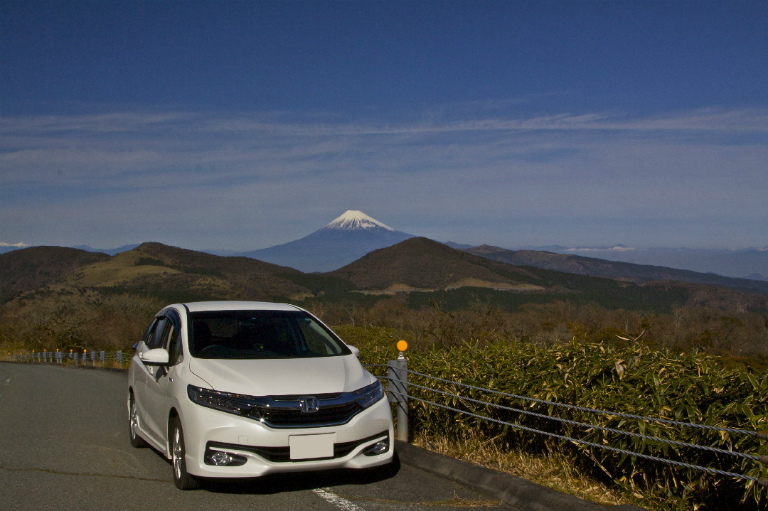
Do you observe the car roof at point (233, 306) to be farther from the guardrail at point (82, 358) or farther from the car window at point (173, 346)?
the guardrail at point (82, 358)

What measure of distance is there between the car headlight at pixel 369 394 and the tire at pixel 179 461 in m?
1.45

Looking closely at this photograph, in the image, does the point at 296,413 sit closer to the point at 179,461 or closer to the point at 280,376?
the point at 280,376

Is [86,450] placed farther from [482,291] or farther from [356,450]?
[482,291]

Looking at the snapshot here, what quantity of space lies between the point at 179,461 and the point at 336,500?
4.51ft

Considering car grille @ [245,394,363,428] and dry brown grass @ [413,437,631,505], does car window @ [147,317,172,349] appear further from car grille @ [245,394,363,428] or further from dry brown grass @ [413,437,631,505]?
dry brown grass @ [413,437,631,505]

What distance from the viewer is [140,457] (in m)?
7.43

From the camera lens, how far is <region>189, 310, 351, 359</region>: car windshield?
6512 mm

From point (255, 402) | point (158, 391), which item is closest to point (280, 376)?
point (255, 402)

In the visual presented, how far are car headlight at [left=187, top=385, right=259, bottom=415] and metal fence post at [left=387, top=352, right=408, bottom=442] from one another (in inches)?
95.9

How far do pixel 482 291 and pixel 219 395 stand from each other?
389ft

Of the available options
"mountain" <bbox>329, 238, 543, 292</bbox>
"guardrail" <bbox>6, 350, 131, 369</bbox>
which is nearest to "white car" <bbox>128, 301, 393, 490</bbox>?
"guardrail" <bbox>6, 350, 131, 369</bbox>

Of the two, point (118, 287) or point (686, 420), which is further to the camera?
point (118, 287)

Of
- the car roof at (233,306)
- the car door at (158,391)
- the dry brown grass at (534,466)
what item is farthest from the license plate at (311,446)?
the car roof at (233,306)

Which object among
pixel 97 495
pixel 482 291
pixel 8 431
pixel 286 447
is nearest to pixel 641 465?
pixel 286 447
